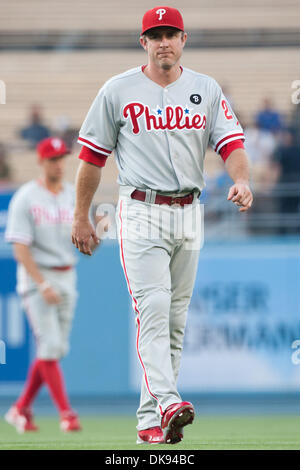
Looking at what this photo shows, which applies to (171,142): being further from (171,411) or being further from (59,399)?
(59,399)

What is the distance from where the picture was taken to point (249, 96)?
1485 centimetres

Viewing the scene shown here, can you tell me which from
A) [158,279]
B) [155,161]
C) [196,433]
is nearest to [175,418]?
[158,279]

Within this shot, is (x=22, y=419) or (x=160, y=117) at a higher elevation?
(x=160, y=117)

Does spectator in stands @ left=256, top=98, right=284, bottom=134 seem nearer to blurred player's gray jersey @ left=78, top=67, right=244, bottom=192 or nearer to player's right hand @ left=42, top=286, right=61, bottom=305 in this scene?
player's right hand @ left=42, top=286, right=61, bottom=305

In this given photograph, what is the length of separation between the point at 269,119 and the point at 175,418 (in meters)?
8.69

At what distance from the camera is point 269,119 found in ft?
42.1

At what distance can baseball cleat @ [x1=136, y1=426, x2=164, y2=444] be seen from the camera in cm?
497

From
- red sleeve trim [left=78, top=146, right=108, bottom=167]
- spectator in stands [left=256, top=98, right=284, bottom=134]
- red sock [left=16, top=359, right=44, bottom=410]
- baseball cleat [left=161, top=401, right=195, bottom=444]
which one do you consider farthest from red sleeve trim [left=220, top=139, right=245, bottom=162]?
spectator in stands [left=256, top=98, right=284, bottom=134]

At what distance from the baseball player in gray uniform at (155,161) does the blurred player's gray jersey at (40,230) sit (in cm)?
326

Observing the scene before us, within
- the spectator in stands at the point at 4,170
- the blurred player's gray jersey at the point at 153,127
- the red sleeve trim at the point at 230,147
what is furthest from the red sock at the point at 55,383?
the spectator in stands at the point at 4,170

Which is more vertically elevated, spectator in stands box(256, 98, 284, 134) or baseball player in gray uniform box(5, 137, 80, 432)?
spectator in stands box(256, 98, 284, 134)

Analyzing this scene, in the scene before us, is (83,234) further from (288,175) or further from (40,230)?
(288,175)

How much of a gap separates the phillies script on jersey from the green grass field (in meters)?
1.64
